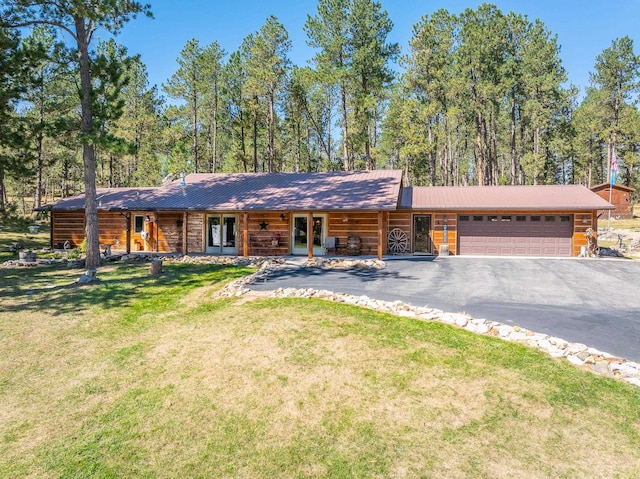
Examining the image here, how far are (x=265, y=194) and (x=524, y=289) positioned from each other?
11.7 metres

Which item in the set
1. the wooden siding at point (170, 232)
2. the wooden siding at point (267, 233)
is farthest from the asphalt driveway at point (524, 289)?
the wooden siding at point (170, 232)

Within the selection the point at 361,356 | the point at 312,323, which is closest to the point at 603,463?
the point at 361,356

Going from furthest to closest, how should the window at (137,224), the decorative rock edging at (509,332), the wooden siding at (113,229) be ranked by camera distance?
1. the wooden siding at (113,229)
2. the window at (137,224)
3. the decorative rock edging at (509,332)

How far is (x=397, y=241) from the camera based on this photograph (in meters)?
17.0

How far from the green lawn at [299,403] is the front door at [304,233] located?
8.94 metres

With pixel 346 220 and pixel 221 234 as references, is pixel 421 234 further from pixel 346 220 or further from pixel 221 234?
pixel 221 234

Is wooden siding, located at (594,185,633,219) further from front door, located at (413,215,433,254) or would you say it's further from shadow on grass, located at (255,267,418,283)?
shadow on grass, located at (255,267,418,283)

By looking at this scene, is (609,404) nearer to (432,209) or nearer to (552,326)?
(552,326)

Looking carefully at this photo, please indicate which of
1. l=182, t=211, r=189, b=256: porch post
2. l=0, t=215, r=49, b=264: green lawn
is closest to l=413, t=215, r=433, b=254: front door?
l=182, t=211, r=189, b=256: porch post

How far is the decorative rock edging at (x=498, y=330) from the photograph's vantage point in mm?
5000

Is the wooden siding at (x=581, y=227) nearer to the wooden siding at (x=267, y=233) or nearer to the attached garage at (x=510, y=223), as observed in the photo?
the attached garage at (x=510, y=223)

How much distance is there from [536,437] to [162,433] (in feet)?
13.5

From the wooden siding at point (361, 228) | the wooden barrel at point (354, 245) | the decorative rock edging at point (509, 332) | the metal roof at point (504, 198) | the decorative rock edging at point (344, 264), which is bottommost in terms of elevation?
the decorative rock edging at point (509, 332)

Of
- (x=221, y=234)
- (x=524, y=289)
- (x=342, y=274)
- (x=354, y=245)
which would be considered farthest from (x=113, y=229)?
(x=524, y=289)
